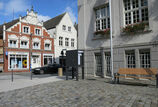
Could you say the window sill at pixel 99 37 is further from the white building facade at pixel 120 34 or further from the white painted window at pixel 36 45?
the white painted window at pixel 36 45

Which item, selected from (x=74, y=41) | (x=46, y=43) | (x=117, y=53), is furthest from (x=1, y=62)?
(x=117, y=53)

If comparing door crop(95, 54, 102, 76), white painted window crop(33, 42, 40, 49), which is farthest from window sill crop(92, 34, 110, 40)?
white painted window crop(33, 42, 40, 49)

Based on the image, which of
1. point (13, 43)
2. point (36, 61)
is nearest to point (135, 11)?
point (13, 43)

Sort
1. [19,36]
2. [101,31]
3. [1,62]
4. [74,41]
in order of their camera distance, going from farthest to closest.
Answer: [74,41]
[19,36]
[1,62]
[101,31]

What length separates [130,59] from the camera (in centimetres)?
1080

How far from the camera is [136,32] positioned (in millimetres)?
10289

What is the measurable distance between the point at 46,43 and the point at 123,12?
21801 mm

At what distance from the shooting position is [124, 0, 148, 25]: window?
33.7 ft

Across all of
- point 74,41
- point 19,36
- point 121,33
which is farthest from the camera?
point 74,41

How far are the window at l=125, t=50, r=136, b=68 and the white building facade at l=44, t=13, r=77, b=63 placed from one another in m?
22.3

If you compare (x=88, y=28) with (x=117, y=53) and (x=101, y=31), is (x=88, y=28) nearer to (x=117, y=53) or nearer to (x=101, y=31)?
(x=101, y=31)

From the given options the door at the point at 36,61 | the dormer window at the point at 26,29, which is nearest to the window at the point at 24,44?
the dormer window at the point at 26,29

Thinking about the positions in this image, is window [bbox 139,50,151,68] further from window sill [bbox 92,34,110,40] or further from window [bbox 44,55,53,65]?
window [bbox 44,55,53,65]

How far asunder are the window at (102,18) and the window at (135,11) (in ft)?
5.43
